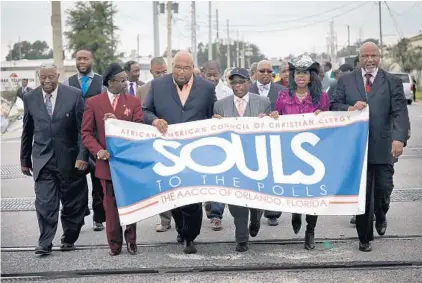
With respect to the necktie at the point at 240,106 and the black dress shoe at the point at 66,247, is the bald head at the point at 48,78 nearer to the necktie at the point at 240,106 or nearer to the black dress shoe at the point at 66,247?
the black dress shoe at the point at 66,247

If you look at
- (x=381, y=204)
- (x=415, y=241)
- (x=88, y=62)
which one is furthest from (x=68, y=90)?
(x=415, y=241)

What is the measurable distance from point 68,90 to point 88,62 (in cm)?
134

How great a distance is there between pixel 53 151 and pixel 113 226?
1.04m

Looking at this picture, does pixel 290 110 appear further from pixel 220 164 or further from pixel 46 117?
pixel 46 117

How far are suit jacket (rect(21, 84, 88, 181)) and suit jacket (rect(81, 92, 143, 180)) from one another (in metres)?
0.23

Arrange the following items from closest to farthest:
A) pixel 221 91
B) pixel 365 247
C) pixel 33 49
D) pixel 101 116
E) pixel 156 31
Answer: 1. pixel 365 247
2. pixel 101 116
3. pixel 221 91
4. pixel 156 31
5. pixel 33 49

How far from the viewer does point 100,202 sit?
807 cm

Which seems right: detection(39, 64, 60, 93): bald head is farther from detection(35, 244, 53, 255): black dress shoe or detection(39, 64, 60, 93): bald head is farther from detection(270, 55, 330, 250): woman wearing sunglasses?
detection(270, 55, 330, 250): woman wearing sunglasses

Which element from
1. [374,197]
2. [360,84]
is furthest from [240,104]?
[374,197]

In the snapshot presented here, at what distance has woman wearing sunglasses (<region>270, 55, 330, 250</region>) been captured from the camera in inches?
266

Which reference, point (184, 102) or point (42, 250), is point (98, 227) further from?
point (184, 102)

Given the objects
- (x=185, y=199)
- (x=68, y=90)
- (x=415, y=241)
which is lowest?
(x=415, y=241)

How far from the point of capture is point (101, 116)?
6.82 m

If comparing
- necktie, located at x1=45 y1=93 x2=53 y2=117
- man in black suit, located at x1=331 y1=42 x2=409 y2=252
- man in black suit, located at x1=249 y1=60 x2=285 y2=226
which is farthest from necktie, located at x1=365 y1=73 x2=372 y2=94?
necktie, located at x1=45 y1=93 x2=53 y2=117
